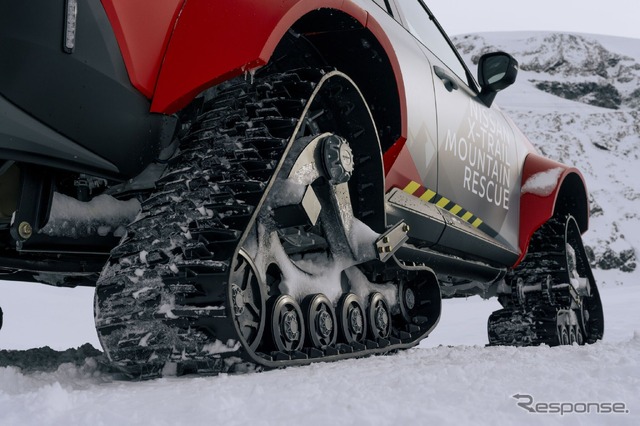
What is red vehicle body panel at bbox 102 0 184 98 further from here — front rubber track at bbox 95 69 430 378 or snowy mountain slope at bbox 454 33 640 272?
snowy mountain slope at bbox 454 33 640 272

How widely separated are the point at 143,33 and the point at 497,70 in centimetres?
243

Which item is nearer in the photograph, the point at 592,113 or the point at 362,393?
the point at 362,393

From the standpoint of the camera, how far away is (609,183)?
98.3 ft

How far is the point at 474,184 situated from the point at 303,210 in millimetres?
1657

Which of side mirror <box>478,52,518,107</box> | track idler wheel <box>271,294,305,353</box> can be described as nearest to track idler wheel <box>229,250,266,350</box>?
track idler wheel <box>271,294,305,353</box>

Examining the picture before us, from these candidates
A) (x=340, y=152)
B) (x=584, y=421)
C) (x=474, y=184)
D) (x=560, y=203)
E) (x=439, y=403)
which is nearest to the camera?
(x=584, y=421)

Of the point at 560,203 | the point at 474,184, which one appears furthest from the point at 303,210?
the point at 560,203

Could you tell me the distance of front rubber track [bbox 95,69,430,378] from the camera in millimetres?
1871

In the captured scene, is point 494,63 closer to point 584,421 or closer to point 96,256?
point 96,256

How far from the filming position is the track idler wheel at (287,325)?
2.11 m

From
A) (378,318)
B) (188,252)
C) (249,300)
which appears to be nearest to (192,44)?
(188,252)

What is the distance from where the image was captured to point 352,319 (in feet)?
8.43

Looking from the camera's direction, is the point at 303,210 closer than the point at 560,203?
Yes

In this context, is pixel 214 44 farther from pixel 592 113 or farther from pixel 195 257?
pixel 592 113
